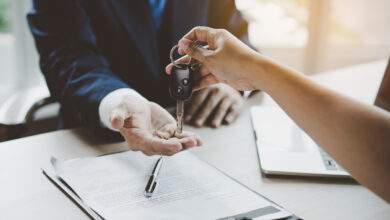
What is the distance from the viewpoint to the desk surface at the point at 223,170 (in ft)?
2.95

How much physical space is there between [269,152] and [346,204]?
239mm

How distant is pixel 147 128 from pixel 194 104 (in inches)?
11.0

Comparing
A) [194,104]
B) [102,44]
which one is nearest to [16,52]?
[102,44]

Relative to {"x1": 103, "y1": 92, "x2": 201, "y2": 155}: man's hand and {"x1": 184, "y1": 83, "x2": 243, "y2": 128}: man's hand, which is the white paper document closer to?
Result: {"x1": 103, "y1": 92, "x2": 201, "y2": 155}: man's hand

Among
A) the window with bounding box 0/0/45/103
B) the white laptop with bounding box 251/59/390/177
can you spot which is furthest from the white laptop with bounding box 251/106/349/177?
the window with bounding box 0/0/45/103

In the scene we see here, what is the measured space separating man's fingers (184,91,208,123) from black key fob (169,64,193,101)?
Result: 219 millimetres

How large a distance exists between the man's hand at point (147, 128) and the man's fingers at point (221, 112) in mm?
187

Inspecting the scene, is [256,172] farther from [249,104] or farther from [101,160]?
[249,104]

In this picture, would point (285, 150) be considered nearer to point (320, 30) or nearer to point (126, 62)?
point (126, 62)

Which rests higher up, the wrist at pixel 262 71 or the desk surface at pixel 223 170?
the wrist at pixel 262 71

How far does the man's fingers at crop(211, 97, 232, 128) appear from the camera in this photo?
1.30m

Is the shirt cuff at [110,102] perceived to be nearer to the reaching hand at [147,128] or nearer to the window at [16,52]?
the reaching hand at [147,128]

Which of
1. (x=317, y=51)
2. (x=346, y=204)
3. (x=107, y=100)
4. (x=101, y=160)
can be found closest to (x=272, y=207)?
(x=346, y=204)

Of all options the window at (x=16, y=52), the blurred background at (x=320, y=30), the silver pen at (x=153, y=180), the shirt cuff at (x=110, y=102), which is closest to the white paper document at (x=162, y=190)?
the silver pen at (x=153, y=180)
